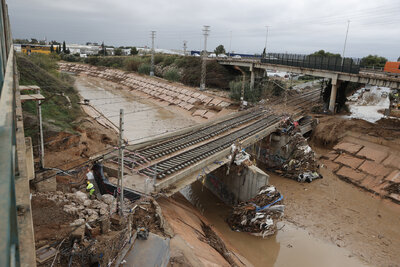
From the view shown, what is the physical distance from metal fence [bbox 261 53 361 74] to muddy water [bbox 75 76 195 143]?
16175mm

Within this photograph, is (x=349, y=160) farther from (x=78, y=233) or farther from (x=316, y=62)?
(x=78, y=233)

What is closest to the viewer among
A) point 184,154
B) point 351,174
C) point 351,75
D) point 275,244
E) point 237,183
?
point 275,244

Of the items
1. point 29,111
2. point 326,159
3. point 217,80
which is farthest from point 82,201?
point 217,80

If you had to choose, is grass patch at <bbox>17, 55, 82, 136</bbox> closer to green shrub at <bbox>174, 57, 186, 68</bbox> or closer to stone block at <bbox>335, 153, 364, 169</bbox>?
stone block at <bbox>335, 153, 364, 169</bbox>

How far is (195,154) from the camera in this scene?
59.8ft

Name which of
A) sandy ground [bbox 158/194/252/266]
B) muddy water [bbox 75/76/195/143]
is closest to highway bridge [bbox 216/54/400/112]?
muddy water [bbox 75/76/195/143]

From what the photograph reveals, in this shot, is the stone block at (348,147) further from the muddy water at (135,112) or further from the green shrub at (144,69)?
the green shrub at (144,69)

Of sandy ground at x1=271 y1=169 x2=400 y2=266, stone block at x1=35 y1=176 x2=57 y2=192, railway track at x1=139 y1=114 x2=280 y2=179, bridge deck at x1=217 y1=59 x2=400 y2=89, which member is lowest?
sandy ground at x1=271 y1=169 x2=400 y2=266

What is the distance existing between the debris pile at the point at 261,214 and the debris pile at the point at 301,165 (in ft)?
22.7

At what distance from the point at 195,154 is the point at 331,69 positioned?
23.7 metres

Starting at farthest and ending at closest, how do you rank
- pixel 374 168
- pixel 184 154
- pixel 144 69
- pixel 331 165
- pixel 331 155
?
pixel 144 69
pixel 331 155
pixel 331 165
pixel 374 168
pixel 184 154

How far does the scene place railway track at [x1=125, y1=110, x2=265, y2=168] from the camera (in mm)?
16500

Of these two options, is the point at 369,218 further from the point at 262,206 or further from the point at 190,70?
the point at 190,70

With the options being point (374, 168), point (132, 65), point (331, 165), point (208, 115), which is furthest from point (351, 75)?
point (132, 65)
